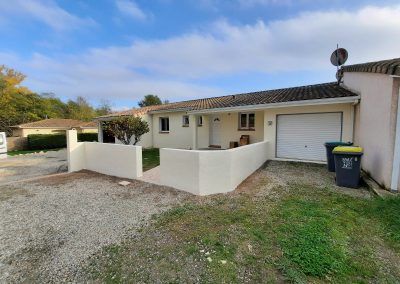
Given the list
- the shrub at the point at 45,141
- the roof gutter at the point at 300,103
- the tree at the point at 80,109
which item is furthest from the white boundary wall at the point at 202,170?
the tree at the point at 80,109

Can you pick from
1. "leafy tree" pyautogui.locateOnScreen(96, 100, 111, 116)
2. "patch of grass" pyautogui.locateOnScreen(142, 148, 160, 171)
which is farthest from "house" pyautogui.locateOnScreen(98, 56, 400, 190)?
"leafy tree" pyautogui.locateOnScreen(96, 100, 111, 116)

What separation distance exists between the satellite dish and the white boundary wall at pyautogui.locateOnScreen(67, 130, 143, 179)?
12558mm

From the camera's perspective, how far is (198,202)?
5.39 meters

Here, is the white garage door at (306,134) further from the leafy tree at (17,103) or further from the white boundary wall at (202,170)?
the leafy tree at (17,103)

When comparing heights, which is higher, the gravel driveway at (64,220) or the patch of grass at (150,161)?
the patch of grass at (150,161)

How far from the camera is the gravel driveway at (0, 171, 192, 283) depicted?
3.10 m

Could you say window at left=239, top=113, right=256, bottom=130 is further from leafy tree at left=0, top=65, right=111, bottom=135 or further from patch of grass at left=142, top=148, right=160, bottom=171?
leafy tree at left=0, top=65, right=111, bottom=135

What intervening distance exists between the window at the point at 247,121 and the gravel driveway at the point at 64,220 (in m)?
9.14

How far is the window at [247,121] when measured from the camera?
45.5 feet

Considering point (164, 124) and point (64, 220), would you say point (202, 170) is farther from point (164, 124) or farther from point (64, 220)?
point (164, 124)

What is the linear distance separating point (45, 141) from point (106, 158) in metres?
21.6

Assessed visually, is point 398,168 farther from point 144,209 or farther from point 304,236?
point 144,209

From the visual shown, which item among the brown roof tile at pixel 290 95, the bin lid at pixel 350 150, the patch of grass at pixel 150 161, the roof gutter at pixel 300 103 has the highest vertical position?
the brown roof tile at pixel 290 95

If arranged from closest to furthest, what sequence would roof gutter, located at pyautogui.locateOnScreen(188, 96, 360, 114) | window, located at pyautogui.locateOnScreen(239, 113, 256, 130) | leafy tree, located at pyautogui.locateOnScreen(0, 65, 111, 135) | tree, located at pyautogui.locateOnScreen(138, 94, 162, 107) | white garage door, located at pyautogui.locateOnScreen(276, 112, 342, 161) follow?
roof gutter, located at pyautogui.locateOnScreen(188, 96, 360, 114) → white garage door, located at pyautogui.locateOnScreen(276, 112, 342, 161) → window, located at pyautogui.locateOnScreen(239, 113, 256, 130) → leafy tree, located at pyautogui.locateOnScreen(0, 65, 111, 135) → tree, located at pyautogui.locateOnScreen(138, 94, 162, 107)
